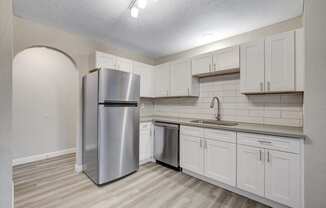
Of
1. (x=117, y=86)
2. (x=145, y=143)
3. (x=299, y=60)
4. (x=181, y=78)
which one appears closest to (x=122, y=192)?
(x=145, y=143)

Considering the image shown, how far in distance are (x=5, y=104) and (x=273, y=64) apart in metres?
2.81

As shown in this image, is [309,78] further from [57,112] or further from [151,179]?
[57,112]

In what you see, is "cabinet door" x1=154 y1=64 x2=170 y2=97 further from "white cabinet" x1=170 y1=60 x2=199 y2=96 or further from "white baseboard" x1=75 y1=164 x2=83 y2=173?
"white baseboard" x1=75 y1=164 x2=83 y2=173

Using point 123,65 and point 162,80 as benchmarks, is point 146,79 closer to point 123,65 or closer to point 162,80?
point 162,80

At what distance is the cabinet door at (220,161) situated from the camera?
84.1 inches

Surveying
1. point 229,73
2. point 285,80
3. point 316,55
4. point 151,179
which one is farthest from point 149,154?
point 316,55

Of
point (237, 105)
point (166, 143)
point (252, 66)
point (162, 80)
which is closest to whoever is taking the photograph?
point (252, 66)

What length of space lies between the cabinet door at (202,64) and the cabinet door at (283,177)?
161cm

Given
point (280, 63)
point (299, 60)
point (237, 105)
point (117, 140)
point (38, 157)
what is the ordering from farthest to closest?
point (38, 157)
point (237, 105)
point (117, 140)
point (280, 63)
point (299, 60)

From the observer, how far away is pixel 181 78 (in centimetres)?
323

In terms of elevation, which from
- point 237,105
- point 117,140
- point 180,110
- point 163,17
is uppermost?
point 163,17

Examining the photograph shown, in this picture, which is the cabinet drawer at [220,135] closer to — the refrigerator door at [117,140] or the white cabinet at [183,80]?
the white cabinet at [183,80]

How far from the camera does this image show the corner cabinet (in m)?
1.93

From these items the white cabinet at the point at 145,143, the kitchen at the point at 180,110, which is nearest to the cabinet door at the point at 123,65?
the kitchen at the point at 180,110
